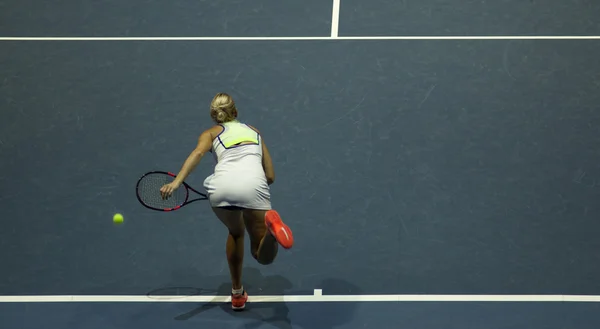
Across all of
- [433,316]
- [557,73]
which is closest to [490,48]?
[557,73]

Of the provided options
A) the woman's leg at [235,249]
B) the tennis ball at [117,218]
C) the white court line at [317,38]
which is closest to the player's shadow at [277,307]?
the woman's leg at [235,249]

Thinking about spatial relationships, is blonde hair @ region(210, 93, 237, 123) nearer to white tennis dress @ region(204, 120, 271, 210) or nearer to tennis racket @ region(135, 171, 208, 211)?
white tennis dress @ region(204, 120, 271, 210)

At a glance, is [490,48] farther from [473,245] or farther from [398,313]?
[398,313]

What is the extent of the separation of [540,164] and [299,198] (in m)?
2.36

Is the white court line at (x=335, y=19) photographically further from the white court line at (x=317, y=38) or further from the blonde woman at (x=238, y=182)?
the blonde woman at (x=238, y=182)

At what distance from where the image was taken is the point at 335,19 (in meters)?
10.8

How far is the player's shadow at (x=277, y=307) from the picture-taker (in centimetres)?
769

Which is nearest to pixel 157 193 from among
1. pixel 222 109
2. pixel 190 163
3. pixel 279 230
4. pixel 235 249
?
pixel 190 163

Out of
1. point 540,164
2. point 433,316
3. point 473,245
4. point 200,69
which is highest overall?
point 200,69

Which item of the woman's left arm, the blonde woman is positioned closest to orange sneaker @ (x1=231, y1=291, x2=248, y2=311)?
the blonde woman

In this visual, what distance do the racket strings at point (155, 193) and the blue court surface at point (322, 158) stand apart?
82cm

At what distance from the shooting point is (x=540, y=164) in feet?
30.0

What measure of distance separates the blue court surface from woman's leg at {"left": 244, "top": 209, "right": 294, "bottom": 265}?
2.23 ft

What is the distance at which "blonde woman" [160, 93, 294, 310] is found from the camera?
283 inches
